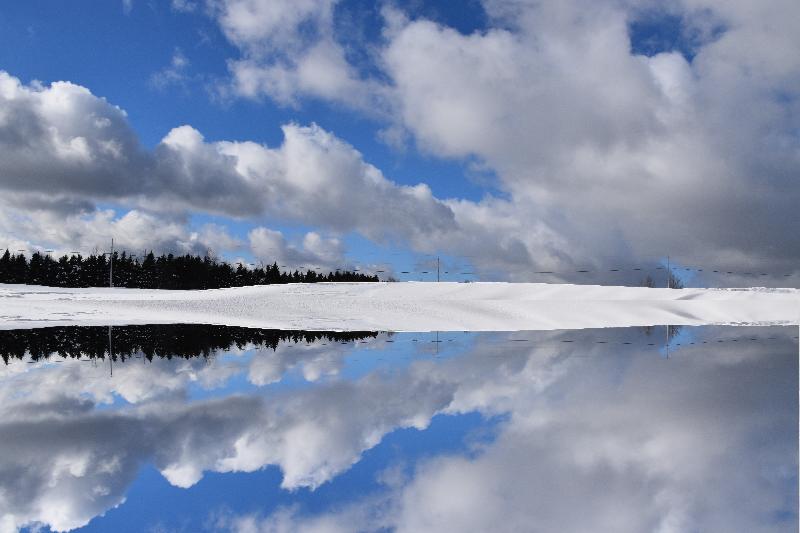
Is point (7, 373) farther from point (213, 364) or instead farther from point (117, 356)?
point (213, 364)

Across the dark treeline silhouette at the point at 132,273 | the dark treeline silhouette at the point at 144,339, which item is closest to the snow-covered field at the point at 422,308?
the dark treeline silhouette at the point at 144,339

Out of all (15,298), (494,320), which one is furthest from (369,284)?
(15,298)

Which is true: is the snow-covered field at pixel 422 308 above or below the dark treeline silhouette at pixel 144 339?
above

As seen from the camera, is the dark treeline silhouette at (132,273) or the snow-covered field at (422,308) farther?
the dark treeline silhouette at (132,273)

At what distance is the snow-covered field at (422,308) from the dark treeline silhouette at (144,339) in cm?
66

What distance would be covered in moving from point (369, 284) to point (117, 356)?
21.1ft

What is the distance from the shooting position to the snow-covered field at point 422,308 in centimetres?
669

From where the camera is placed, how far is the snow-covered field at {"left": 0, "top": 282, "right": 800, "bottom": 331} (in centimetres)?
669

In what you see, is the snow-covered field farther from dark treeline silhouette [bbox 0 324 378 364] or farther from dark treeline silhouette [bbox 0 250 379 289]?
dark treeline silhouette [bbox 0 250 379 289]

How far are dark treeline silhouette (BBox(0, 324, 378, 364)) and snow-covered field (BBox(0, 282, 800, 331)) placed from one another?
2.18 feet

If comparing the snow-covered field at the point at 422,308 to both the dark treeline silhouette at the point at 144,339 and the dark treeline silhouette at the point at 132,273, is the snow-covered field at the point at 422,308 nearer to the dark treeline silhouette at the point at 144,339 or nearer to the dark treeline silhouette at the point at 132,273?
the dark treeline silhouette at the point at 144,339

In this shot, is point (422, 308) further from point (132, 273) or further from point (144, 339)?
point (132, 273)

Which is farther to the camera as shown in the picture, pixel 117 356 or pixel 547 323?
pixel 547 323

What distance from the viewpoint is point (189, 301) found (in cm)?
909
